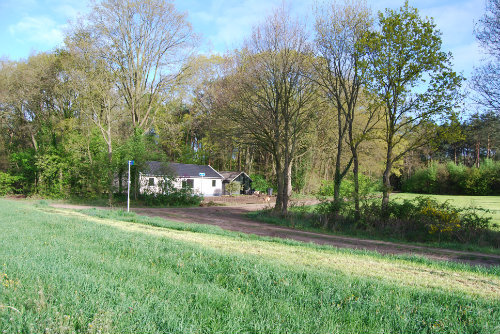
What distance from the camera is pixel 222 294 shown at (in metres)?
4.45

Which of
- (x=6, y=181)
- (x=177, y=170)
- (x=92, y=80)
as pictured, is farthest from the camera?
(x=6, y=181)

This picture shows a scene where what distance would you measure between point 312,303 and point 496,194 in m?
63.8

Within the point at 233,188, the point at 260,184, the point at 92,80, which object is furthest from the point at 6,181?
the point at 260,184

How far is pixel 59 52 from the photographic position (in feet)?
112

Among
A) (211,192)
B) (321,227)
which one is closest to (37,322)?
(321,227)

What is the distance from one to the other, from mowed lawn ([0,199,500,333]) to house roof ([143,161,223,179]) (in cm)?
2301

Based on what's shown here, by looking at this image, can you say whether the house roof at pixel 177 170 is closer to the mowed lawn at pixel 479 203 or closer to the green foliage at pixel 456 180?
the mowed lawn at pixel 479 203

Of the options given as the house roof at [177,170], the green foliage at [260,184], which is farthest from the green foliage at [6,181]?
the green foliage at [260,184]

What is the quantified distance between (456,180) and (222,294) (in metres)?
64.4

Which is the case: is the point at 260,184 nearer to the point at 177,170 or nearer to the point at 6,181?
the point at 177,170

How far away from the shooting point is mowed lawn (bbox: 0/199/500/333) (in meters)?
3.49

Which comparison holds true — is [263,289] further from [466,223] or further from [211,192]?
[211,192]

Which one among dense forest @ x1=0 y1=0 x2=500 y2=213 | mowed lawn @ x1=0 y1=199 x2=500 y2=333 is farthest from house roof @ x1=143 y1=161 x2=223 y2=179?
mowed lawn @ x1=0 y1=199 x2=500 y2=333

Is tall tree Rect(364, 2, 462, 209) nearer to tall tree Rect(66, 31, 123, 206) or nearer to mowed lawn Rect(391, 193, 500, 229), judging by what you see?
mowed lawn Rect(391, 193, 500, 229)
